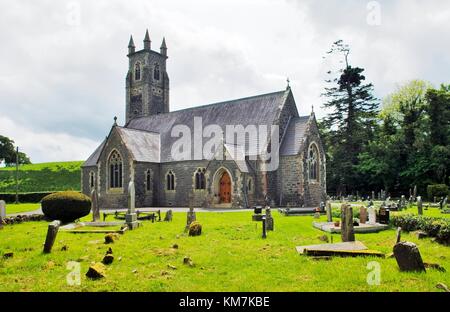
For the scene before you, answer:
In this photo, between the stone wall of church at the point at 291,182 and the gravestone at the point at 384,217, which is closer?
the gravestone at the point at 384,217

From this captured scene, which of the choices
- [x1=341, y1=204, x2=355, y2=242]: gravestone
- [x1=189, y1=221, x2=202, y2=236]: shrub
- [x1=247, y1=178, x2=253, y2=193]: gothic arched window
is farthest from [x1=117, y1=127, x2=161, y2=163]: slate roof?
[x1=341, y1=204, x2=355, y2=242]: gravestone

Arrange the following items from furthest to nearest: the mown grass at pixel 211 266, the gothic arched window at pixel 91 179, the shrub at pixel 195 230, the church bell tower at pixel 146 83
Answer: the church bell tower at pixel 146 83 → the gothic arched window at pixel 91 179 → the shrub at pixel 195 230 → the mown grass at pixel 211 266

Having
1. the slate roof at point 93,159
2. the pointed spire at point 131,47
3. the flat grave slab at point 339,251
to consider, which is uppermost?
the pointed spire at point 131,47

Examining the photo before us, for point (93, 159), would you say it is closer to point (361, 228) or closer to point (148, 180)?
point (148, 180)

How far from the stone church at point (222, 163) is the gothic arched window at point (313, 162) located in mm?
85

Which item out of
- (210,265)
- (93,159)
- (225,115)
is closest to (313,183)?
(225,115)

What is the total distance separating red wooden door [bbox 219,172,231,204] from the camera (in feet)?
101

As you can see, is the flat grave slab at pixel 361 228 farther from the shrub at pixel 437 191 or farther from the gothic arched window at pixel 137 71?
the gothic arched window at pixel 137 71

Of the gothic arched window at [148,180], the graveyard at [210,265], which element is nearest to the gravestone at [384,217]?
the graveyard at [210,265]

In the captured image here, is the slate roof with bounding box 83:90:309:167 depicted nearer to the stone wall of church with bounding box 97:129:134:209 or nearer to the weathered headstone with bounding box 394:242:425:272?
the stone wall of church with bounding box 97:129:134:209

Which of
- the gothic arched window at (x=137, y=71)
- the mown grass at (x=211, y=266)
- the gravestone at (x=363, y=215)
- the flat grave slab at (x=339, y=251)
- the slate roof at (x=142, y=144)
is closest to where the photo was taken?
the mown grass at (x=211, y=266)

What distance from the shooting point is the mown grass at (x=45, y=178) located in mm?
53094

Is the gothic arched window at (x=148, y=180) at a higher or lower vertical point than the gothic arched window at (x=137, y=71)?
lower
